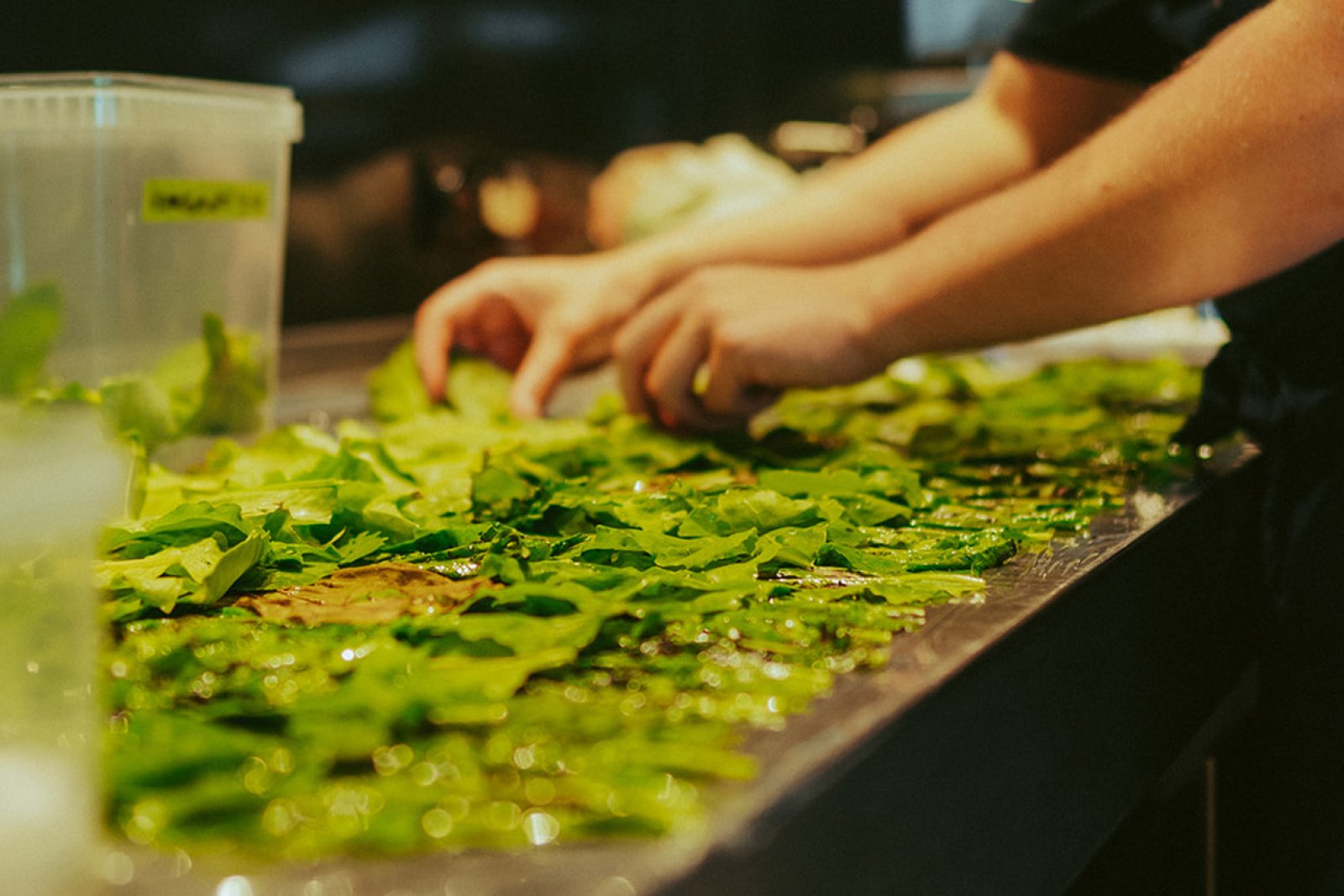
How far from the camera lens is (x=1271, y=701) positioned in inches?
43.3

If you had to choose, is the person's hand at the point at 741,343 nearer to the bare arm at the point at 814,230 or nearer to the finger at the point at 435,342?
the bare arm at the point at 814,230

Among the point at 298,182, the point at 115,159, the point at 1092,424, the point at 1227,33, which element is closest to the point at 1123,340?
the point at 1092,424

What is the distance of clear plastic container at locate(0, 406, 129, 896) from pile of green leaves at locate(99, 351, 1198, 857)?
0.10ft

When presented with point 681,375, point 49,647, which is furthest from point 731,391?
point 49,647

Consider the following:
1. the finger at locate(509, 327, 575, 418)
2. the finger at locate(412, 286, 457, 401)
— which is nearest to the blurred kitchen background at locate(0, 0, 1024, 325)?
the finger at locate(412, 286, 457, 401)

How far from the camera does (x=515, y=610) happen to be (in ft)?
1.96

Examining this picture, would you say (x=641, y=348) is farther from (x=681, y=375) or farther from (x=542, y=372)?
(x=542, y=372)

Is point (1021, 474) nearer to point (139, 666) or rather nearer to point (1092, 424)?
point (1092, 424)

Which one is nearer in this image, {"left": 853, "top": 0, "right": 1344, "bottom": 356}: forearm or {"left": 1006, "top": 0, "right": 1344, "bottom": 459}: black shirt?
{"left": 853, "top": 0, "right": 1344, "bottom": 356}: forearm

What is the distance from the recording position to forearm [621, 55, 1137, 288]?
54.5 inches

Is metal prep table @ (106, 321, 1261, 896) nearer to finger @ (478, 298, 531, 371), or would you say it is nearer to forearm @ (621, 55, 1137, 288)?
forearm @ (621, 55, 1137, 288)

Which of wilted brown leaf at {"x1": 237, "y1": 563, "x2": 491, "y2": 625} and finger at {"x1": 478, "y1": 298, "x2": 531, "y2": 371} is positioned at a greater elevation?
wilted brown leaf at {"x1": 237, "y1": 563, "x2": 491, "y2": 625}

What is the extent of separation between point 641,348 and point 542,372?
0.64ft

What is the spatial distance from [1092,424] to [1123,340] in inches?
38.9
